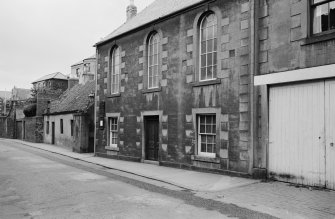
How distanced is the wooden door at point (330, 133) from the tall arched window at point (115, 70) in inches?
458

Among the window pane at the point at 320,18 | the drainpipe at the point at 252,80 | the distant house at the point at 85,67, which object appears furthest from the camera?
the distant house at the point at 85,67

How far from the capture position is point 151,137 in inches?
606

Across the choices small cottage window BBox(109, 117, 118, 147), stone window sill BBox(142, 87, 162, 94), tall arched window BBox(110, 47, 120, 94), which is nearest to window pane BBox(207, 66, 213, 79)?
stone window sill BBox(142, 87, 162, 94)

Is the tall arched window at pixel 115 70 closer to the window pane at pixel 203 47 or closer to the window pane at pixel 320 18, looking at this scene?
the window pane at pixel 203 47

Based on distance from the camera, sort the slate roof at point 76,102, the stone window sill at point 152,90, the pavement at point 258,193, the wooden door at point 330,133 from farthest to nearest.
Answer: the slate roof at point 76,102, the stone window sill at point 152,90, the wooden door at point 330,133, the pavement at point 258,193

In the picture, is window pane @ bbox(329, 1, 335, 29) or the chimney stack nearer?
window pane @ bbox(329, 1, 335, 29)

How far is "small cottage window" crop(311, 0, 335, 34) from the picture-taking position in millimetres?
8898

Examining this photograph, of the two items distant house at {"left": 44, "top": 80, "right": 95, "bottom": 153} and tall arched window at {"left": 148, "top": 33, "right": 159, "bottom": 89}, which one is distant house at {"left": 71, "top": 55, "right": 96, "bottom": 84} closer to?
distant house at {"left": 44, "top": 80, "right": 95, "bottom": 153}

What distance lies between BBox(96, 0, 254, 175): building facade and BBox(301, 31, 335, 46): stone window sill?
6.65 feet

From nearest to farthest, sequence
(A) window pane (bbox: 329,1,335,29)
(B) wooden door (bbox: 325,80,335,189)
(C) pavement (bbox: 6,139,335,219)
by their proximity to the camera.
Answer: (C) pavement (bbox: 6,139,335,219)
(B) wooden door (bbox: 325,80,335,189)
(A) window pane (bbox: 329,1,335,29)

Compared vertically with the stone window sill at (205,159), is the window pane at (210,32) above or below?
above

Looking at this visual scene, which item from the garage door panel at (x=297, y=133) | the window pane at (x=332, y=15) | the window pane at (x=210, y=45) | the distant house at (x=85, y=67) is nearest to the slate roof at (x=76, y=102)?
the window pane at (x=210, y=45)

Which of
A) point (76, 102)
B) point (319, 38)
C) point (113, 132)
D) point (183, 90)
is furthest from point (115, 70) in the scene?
point (319, 38)

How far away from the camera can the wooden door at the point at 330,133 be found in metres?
8.56
